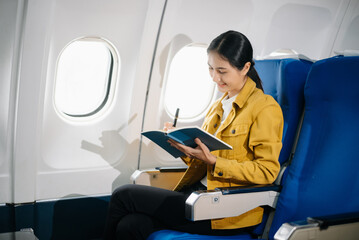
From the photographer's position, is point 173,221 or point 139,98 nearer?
point 173,221

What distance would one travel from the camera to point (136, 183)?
106 inches

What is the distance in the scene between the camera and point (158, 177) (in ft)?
9.09

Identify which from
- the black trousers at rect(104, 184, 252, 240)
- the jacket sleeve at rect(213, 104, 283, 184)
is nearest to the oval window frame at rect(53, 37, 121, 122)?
the black trousers at rect(104, 184, 252, 240)

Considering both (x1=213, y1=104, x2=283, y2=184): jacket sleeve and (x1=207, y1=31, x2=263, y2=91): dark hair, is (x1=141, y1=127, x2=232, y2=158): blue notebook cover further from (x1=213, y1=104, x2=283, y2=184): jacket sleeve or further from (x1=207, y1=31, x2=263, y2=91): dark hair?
(x1=207, y1=31, x2=263, y2=91): dark hair

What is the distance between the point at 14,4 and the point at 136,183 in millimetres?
1380

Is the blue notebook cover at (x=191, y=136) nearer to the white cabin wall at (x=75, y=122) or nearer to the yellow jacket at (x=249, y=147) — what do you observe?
the yellow jacket at (x=249, y=147)

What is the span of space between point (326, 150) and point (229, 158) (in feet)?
1.76

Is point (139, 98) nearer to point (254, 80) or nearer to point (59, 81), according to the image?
point (59, 81)

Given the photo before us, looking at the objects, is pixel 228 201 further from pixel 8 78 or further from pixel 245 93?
pixel 8 78

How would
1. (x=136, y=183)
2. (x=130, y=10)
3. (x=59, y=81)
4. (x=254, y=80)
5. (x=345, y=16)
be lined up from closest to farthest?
1. (x=254, y=80)
2. (x=136, y=183)
3. (x=130, y=10)
4. (x=59, y=81)
5. (x=345, y=16)

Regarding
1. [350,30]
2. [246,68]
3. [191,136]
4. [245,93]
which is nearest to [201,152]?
[191,136]


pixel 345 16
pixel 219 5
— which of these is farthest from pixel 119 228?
pixel 345 16

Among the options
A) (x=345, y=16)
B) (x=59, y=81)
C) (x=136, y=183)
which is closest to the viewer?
(x=136, y=183)

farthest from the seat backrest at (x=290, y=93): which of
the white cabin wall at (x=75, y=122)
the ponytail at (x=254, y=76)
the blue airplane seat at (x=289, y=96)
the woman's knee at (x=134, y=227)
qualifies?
the white cabin wall at (x=75, y=122)
